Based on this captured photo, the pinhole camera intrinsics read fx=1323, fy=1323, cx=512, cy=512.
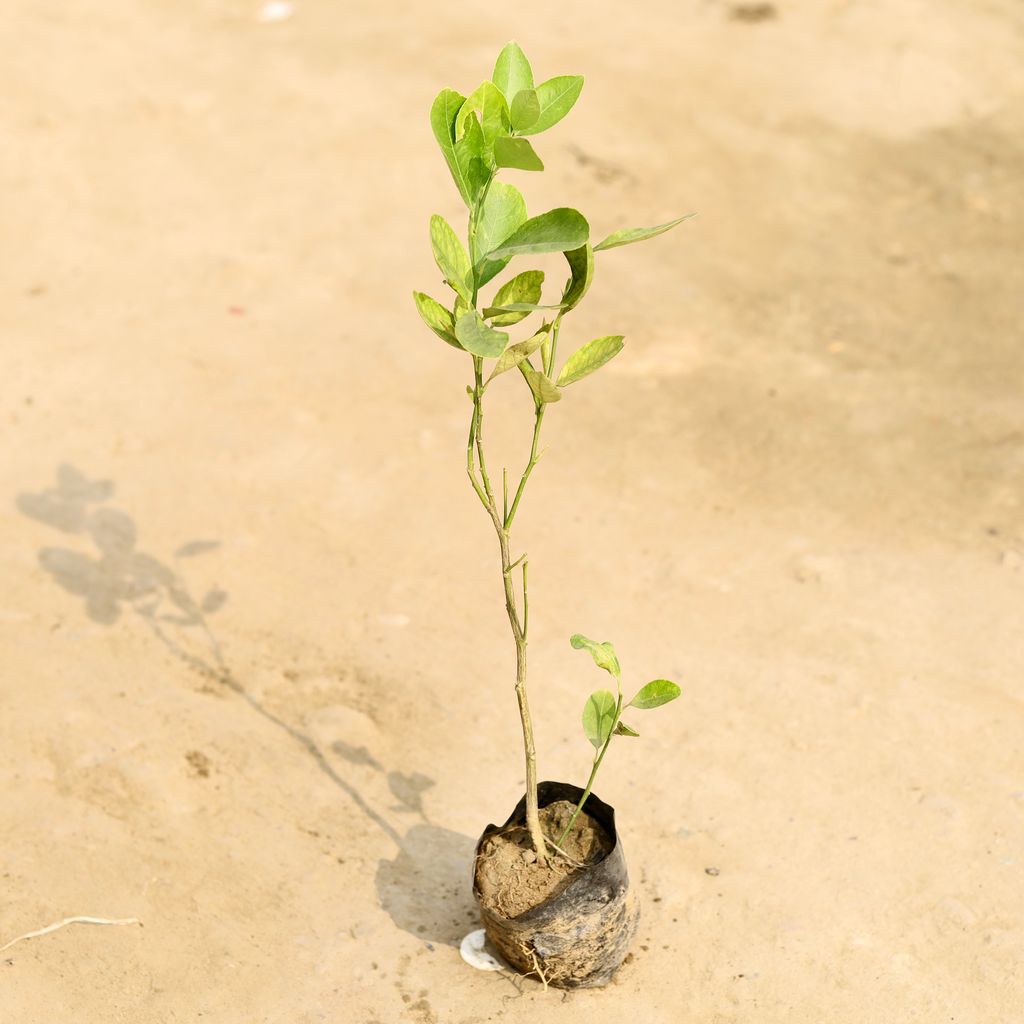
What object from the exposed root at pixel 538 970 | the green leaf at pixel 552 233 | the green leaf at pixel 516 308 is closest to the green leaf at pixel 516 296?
the green leaf at pixel 516 308

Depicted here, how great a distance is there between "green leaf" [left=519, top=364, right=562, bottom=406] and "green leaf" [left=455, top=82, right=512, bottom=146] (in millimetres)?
336

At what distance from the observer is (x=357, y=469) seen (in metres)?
4.23

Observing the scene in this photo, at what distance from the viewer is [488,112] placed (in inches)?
80.7

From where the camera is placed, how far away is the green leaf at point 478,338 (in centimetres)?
196

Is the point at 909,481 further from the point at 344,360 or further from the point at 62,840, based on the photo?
the point at 62,840

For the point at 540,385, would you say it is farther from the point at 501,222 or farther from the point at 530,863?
the point at 530,863

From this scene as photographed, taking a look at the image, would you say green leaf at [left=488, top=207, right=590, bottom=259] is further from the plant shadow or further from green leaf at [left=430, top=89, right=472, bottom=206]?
the plant shadow

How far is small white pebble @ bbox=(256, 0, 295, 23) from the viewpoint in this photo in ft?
22.9

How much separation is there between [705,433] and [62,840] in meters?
2.45

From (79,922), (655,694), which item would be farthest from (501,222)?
(79,922)

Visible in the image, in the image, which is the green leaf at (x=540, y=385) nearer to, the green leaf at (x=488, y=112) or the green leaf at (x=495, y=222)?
the green leaf at (x=495, y=222)

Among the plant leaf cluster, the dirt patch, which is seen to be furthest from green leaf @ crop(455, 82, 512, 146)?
the dirt patch

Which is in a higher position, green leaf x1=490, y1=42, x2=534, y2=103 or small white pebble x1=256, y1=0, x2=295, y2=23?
green leaf x1=490, y1=42, x2=534, y2=103

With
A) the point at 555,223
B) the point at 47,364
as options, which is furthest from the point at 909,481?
the point at 47,364
